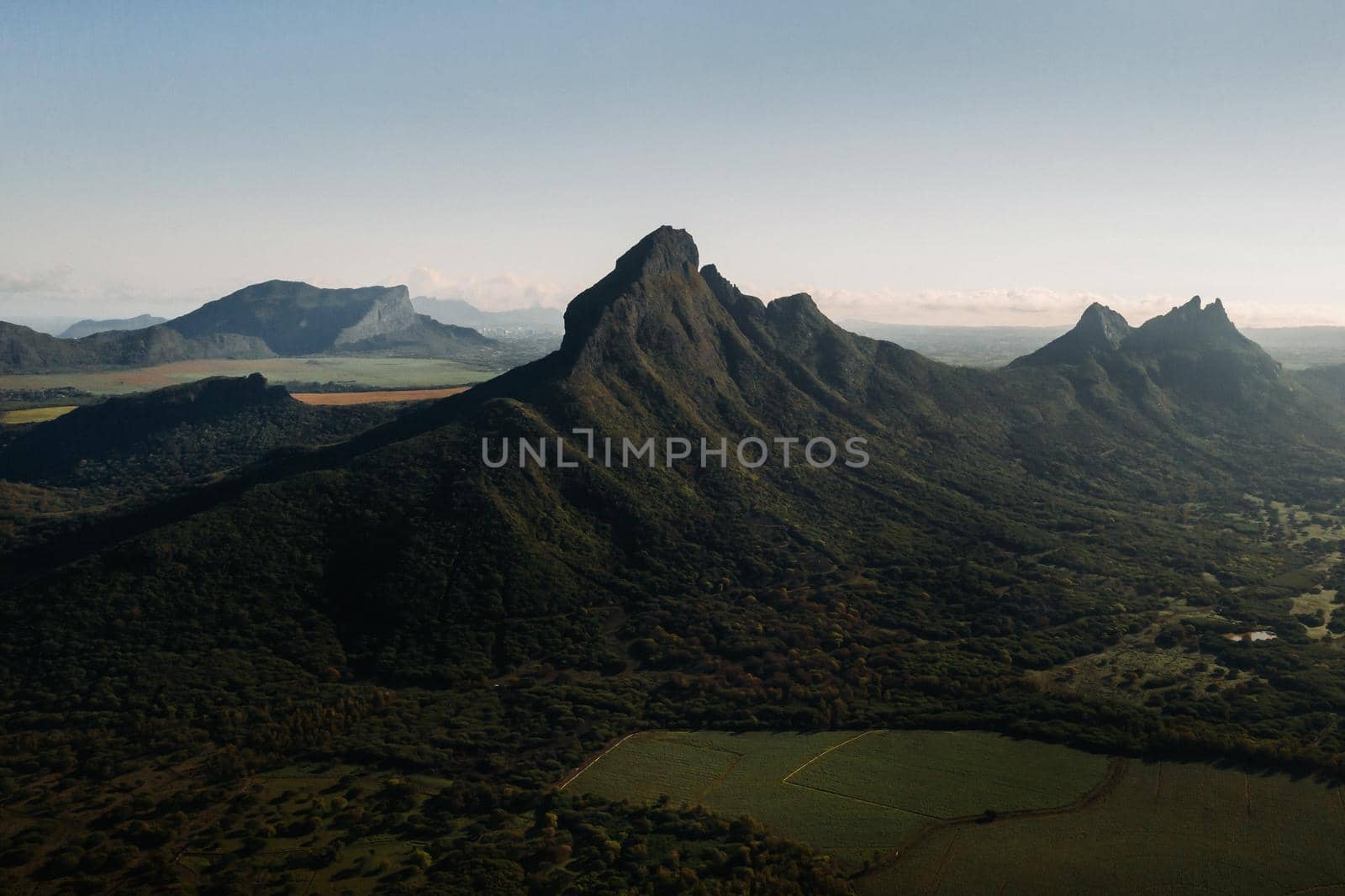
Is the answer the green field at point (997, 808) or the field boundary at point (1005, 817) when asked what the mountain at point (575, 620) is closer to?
the green field at point (997, 808)

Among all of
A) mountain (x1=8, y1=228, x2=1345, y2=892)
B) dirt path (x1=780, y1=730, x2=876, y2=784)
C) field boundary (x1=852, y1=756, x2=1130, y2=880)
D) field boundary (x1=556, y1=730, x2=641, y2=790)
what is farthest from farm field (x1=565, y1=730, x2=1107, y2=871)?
mountain (x1=8, y1=228, x2=1345, y2=892)

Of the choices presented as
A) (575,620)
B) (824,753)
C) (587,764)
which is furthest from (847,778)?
(575,620)

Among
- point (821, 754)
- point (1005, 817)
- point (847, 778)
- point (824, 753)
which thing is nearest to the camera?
point (1005, 817)

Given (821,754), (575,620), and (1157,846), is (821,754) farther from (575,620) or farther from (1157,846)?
(575,620)

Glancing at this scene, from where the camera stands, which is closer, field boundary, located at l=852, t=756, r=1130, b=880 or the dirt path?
field boundary, located at l=852, t=756, r=1130, b=880

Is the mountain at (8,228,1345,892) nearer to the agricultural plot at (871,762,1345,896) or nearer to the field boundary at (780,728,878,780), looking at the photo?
the field boundary at (780,728,878,780)

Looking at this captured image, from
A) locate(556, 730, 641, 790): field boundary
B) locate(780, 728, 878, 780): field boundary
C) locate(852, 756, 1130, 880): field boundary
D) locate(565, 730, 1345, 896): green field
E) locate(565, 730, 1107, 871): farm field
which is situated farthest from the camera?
locate(780, 728, 878, 780): field boundary

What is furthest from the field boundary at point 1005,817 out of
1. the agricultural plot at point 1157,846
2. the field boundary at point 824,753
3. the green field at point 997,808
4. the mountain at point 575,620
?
the field boundary at point 824,753
